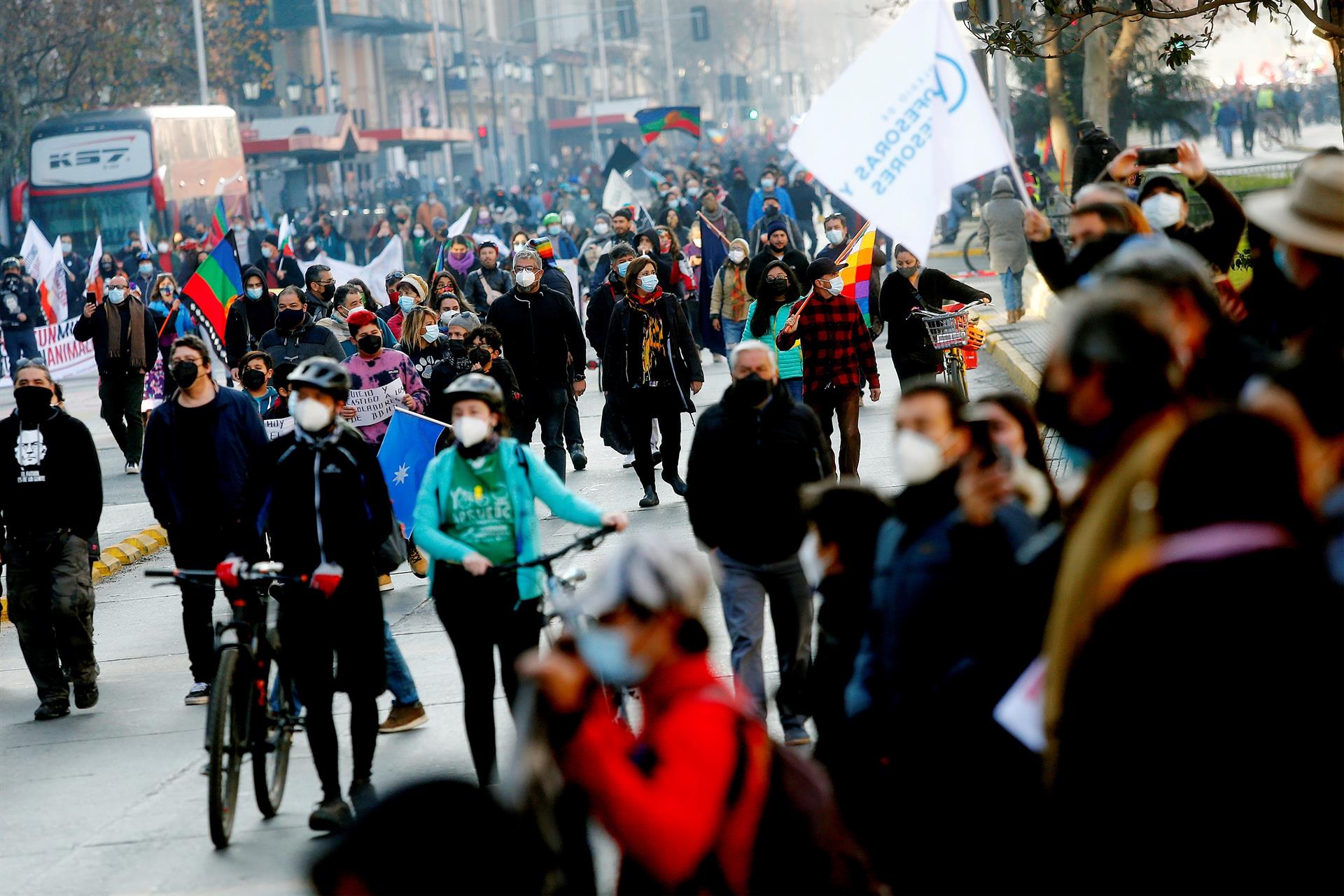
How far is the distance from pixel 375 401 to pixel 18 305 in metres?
14.4

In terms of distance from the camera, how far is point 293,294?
12.4 m

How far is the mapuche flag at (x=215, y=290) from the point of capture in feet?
54.2

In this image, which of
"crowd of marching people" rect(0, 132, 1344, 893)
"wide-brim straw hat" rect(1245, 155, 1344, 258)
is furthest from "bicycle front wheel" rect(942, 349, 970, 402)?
"wide-brim straw hat" rect(1245, 155, 1344, 258)

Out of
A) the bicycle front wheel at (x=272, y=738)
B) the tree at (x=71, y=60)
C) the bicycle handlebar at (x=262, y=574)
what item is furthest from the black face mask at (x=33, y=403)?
the tree at (x=71, y=60)

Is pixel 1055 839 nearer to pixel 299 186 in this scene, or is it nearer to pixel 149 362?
pixel 149 362

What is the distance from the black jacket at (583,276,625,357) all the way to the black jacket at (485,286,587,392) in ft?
3.56

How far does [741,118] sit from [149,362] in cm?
11309

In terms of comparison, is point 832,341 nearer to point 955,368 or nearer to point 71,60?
point 955,368

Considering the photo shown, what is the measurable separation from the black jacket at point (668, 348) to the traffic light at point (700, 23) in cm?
5006

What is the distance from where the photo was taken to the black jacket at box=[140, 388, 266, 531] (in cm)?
883

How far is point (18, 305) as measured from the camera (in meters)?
23.8

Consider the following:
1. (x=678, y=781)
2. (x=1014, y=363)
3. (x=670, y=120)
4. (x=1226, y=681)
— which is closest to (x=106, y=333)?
(x=1014, y=363)

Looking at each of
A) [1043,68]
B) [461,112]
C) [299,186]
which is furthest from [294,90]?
[1043,68]

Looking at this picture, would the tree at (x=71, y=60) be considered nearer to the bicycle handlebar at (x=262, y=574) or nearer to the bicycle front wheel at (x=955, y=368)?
the bicycle front wheel at (x=955, y=368)
